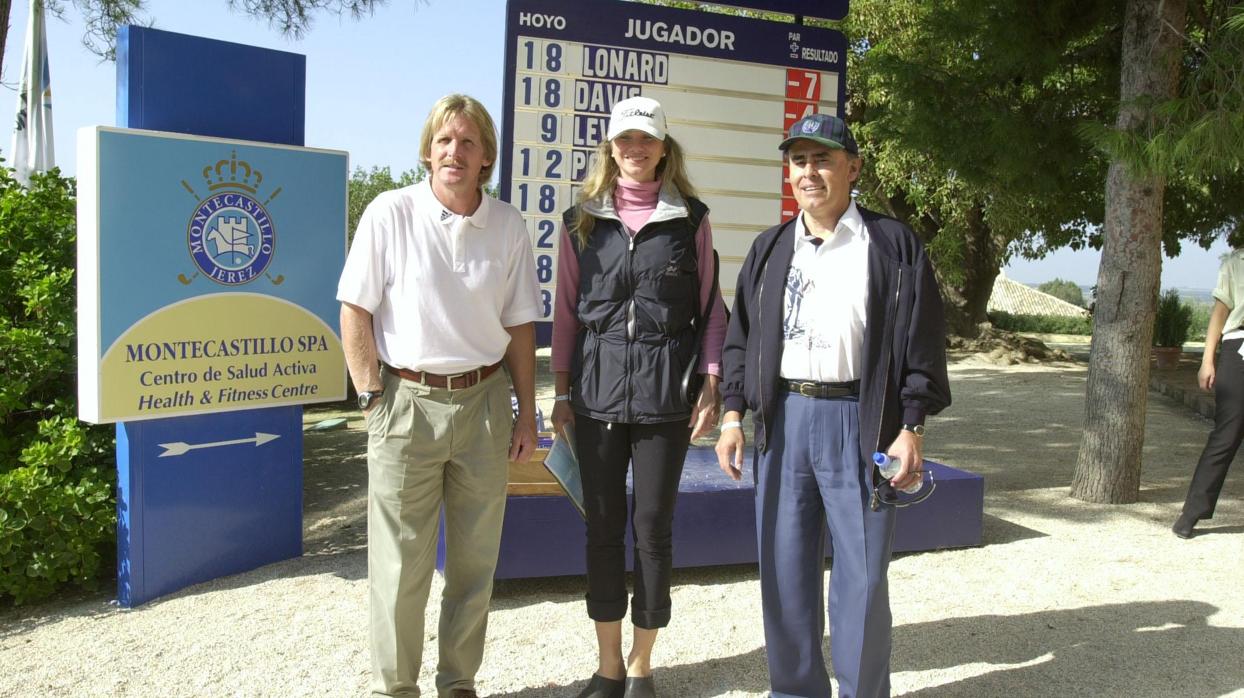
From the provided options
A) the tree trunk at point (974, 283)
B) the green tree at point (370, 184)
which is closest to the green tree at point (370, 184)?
the green tree at point (370, 184)

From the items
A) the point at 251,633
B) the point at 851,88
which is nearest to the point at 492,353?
the point at 251,633

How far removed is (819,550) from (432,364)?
1.32 m

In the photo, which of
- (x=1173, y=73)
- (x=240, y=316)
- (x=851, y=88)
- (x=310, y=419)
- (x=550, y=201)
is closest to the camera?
(x=240, y=316)

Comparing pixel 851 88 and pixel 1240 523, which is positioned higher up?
pixel 851 88

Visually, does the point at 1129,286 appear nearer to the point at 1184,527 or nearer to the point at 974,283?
the point at 1184,527

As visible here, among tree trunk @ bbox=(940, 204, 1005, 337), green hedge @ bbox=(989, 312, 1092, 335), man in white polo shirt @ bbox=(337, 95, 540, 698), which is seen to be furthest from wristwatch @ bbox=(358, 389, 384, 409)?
green hedge @ bbox=(989, 312, 1092, 335)

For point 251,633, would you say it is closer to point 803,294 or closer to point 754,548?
point 754,548

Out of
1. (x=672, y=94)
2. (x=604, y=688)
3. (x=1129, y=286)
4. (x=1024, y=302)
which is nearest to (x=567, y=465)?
(x=604, y=688)

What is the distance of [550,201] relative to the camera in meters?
5.46

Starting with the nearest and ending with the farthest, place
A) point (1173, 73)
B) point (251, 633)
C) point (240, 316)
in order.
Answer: point (251, 633), point (240, 316), point (1173, 73)

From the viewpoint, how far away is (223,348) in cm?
444

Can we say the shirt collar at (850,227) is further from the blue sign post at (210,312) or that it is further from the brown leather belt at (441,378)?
the blue sign post at (210,312)

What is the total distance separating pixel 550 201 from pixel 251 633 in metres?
2.69

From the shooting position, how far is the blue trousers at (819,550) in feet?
9.43
